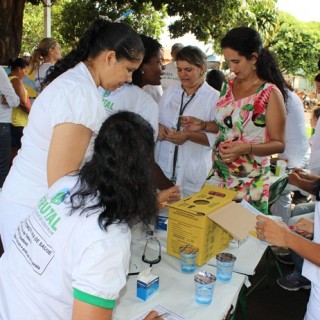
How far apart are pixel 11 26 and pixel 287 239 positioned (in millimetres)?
6110

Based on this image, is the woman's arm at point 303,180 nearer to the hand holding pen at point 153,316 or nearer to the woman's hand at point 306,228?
the woman's hand at point 306,228

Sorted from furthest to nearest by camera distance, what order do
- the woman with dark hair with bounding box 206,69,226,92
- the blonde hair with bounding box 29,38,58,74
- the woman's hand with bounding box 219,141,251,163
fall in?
the woman with dark hair with bounding box 206,69,226,92 < the blonde hair with bounding box 29,38,58,74 < the woman's hand with bounding box 219,141,251,163

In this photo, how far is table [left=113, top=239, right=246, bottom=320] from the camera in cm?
125

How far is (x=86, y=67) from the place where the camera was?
4.79 ft

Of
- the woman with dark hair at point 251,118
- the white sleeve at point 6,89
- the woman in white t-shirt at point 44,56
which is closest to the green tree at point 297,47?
the woman in white t-shirt at point 44,56

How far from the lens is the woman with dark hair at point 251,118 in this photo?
6.86 ft

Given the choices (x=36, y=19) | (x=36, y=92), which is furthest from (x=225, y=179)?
(x=36, y=19)

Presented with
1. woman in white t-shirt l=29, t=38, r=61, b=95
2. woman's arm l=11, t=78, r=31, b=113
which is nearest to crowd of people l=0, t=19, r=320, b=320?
woman in white t-shirt l=29, t=38, r=61, b=95

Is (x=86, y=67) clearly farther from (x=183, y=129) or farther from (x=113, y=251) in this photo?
(x=183, y=129)

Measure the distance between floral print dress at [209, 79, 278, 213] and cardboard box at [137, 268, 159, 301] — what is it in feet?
2.95

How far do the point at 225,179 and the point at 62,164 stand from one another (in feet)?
3.95

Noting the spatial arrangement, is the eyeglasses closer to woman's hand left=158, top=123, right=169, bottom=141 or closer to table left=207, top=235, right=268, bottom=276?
table left=207, top=235, right=268, bottom=276

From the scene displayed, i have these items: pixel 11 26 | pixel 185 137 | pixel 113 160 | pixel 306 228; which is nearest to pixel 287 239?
pixel 306 228

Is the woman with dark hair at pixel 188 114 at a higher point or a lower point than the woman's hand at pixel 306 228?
higher
